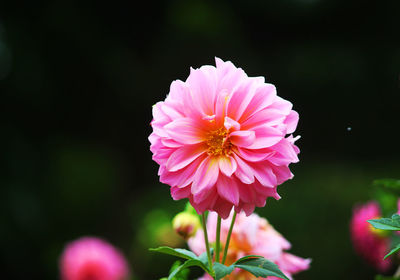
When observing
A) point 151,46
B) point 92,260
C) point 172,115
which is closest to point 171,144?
point 172,115

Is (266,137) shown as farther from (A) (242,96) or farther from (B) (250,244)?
(B) (250,244)

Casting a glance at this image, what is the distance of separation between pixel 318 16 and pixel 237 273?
8.96 ft

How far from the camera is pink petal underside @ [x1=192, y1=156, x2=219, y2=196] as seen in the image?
0.35 m

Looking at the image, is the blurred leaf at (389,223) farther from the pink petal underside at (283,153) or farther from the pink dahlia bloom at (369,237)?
the pink dahlia bloom at (369,237)

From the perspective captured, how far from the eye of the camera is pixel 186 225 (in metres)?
0.48

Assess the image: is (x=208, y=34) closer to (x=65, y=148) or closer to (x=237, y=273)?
(x=65, y=148)

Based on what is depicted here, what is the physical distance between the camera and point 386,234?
82 centimetres

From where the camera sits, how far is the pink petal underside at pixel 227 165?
0.36m

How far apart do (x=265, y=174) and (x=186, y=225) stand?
0.15 meters

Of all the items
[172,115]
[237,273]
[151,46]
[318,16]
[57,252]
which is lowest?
[57,252]

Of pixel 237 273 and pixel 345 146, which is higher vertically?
pixel 345 146

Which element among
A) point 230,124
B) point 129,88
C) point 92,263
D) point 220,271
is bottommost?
point 92,263

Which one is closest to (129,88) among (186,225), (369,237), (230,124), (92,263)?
(92,263)

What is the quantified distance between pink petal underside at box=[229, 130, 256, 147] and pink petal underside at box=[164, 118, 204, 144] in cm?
3
